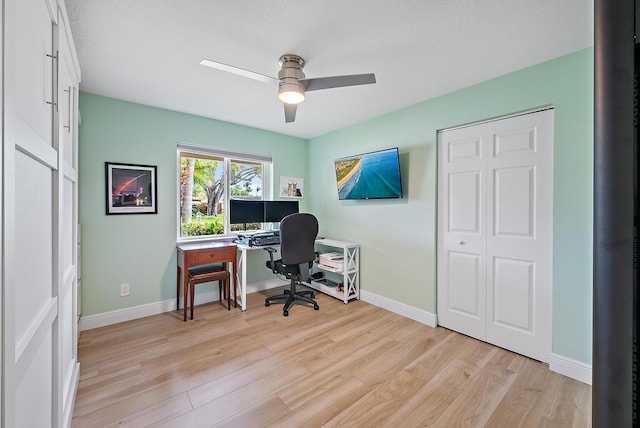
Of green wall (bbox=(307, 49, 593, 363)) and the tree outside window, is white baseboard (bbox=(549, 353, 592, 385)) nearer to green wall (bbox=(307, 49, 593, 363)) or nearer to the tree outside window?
green wall (bbox=(307, 49, 593, 363))

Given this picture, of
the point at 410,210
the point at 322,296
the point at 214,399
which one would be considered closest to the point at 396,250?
the point at 410,210

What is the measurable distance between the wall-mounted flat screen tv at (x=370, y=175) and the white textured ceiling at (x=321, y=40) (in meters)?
0.72

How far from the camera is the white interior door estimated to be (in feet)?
6.91

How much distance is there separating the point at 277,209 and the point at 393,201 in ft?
5.17

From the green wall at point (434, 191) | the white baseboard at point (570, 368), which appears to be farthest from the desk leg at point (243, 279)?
the white baseboard at point (570, 368)

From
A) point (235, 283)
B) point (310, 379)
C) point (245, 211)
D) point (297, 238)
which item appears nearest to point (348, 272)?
point (297, 238)

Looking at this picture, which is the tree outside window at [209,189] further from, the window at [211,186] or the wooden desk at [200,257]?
the wooden desk at [200,257]

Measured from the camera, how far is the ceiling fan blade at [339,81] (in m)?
1.77

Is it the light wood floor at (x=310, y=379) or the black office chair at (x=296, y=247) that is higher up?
the black office chair at (x=296, y=247)

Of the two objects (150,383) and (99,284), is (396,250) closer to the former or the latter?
(150,383)

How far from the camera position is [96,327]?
2.67m

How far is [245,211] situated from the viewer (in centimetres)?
Answer: 351

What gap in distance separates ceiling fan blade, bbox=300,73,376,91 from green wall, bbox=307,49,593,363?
125 centimetres

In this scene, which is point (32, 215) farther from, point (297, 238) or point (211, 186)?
point (211, 186)
